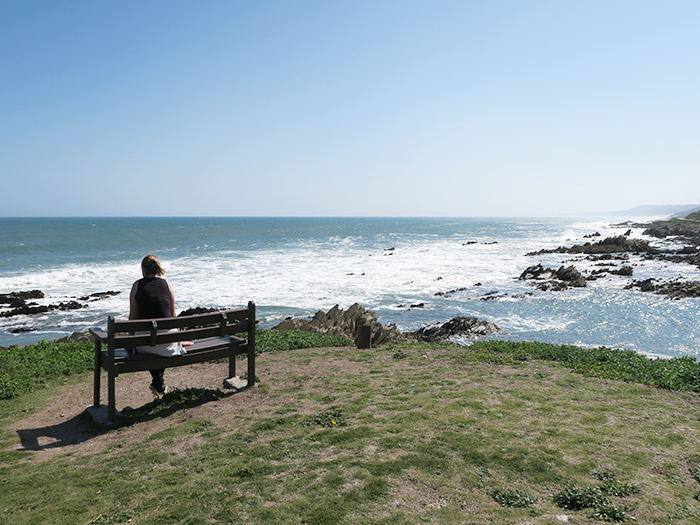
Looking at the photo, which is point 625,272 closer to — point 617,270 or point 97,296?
point 617,270

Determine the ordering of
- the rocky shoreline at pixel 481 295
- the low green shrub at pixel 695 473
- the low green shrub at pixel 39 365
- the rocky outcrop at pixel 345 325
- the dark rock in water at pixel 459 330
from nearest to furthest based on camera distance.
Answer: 1. the low green shrub at pixel 695 473
2. the low green shrub at pixel 39 365
3. the rocky outcrop at pixel 345 325
4. the rocky shoreline at pixel 481 295
5. the dark rock in water at pixel 459 330

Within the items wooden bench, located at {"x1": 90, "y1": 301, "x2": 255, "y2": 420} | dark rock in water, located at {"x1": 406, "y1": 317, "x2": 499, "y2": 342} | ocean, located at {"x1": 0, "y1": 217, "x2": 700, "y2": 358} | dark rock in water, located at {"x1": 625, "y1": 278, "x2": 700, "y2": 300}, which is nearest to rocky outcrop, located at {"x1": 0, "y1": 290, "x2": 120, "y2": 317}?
ocean, located at {"x1": 0, "y1": 217, "x2": 700, "y2": 358}

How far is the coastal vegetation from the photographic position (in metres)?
4.15

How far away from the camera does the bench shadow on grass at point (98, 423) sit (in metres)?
6.30

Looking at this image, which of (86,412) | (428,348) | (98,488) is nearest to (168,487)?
(98,488)

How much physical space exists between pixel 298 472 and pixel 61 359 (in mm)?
8927

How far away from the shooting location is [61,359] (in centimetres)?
1066

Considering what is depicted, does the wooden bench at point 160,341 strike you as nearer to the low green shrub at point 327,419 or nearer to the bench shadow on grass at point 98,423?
the bench shadow on grass at point 98,423

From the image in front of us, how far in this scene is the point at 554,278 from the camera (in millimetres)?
36219

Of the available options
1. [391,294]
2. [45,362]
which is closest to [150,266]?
[45,362]

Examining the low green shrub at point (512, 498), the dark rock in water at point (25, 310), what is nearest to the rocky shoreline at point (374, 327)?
the low green shrub at point (512, 498)

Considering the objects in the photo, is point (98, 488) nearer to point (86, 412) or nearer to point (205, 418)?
point (205, 418)

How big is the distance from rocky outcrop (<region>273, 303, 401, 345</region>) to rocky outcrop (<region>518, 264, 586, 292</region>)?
63.6ft

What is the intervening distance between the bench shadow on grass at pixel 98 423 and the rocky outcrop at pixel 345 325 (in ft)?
29.6
